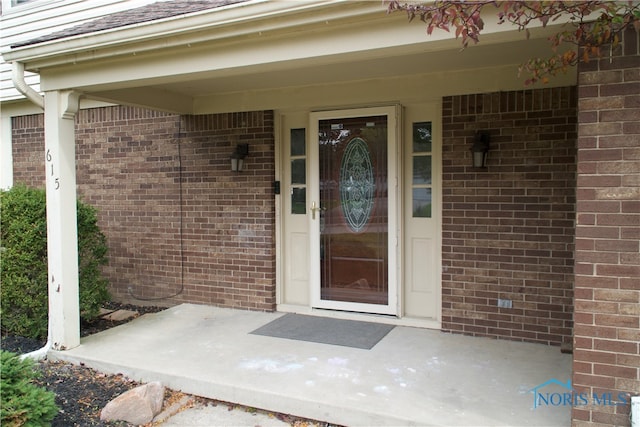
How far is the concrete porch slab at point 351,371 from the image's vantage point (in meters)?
3.15

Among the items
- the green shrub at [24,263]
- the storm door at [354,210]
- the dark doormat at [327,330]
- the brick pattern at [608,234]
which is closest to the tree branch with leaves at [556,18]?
the brick pattern at [608,234]

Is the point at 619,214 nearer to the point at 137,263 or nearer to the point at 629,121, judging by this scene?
the point at 629,121

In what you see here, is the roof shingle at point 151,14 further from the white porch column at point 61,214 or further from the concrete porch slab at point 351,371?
the concrete porch slab at point 351,371

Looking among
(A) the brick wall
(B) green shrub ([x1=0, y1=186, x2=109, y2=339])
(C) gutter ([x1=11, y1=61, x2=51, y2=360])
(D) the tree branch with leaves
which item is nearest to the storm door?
(A) the brick wall

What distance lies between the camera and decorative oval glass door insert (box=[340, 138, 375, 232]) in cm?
512

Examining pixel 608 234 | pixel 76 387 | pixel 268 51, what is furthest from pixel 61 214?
pixel 608 234

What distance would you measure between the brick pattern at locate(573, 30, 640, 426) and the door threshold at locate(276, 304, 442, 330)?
2.11m

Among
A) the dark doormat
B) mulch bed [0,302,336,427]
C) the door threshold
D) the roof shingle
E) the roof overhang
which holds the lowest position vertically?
mulch bed [0,302,336,427]

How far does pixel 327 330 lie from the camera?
4824 mm

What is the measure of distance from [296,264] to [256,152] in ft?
4.47

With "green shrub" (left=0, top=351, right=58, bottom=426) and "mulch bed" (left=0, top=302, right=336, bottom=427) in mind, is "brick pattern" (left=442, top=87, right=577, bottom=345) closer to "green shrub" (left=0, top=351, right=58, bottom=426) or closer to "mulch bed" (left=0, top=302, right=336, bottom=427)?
"mulch bed" (left=0, top=302, right=336, bottom=427)

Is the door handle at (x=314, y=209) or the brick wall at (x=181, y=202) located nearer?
the door handle at (x=314, y=209)

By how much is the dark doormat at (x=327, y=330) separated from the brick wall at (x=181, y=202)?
0.58m

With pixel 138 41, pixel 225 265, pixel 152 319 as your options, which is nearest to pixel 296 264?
pixel 225 265
